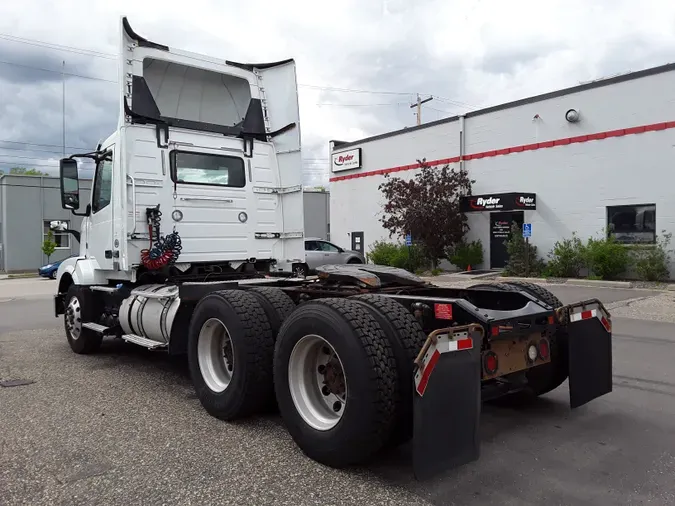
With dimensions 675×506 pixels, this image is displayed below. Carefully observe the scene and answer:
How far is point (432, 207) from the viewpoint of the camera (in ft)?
66.5

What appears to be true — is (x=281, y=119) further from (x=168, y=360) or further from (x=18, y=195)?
(x=18, y=195)

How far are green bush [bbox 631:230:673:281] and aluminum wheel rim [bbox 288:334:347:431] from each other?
14.2m

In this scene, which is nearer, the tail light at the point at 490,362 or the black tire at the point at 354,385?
the black tire at the point at 354,385

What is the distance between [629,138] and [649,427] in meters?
14.3

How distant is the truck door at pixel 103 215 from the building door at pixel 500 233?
48.9 feet

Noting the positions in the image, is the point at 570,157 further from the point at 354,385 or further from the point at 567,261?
the point at 354,385

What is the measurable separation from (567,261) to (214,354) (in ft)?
47.2

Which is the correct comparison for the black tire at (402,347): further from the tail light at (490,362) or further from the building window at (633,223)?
the building window at (633,223)

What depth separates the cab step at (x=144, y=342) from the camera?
6.01 meters

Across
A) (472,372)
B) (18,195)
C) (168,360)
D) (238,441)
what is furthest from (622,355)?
(18,195)

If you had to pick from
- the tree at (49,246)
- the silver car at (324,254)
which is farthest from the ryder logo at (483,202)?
the tree at (49,246)

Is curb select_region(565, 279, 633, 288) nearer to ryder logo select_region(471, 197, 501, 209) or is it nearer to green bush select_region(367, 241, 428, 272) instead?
ryder logo select_region(471, 197, 501, 209)

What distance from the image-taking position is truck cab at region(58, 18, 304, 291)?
21.8 ft

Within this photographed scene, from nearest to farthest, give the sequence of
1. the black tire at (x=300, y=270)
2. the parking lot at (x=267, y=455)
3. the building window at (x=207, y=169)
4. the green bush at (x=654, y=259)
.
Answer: the parking lot at (x=267, y=455), the building window at (x=207, y=169), the black tire at (x=300, y=270), the green bush at (x=654, y=259)
